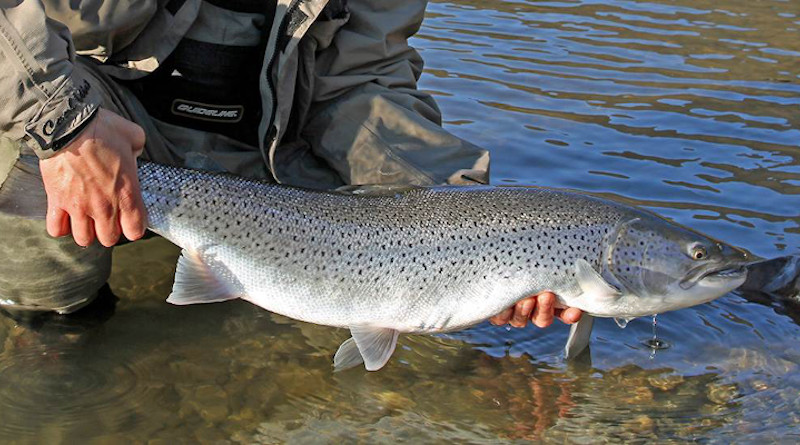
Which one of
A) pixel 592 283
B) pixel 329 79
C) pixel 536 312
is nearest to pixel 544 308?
pixel 536 312

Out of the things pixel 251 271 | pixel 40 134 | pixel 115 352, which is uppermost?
pixel 40 134

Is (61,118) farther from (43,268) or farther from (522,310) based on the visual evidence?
(522,310)

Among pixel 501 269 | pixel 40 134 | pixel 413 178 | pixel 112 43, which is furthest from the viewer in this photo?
pixel 413 178

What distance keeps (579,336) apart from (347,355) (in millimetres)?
853

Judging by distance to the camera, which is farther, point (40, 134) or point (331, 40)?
point (331, 40)

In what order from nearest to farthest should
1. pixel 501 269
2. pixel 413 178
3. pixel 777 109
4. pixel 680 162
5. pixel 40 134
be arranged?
pixel 40 134 < pixel 501 269 < pixel 413 178 < pixel 680 162 < pixel 777 109

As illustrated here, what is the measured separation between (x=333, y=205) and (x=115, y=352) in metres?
1.01

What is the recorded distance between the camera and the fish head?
357cm

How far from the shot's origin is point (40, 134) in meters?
3.24

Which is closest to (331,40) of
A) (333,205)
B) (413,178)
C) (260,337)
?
(413,178)

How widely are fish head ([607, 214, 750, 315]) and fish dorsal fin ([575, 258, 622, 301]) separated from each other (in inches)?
2.4

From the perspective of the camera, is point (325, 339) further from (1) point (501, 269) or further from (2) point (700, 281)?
(2) point (700, 281)

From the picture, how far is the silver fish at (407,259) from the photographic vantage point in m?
Result: 3.55

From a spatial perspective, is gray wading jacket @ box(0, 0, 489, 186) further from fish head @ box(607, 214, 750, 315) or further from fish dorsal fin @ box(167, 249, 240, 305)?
fish head @ box(607, 214, 750, 315)
